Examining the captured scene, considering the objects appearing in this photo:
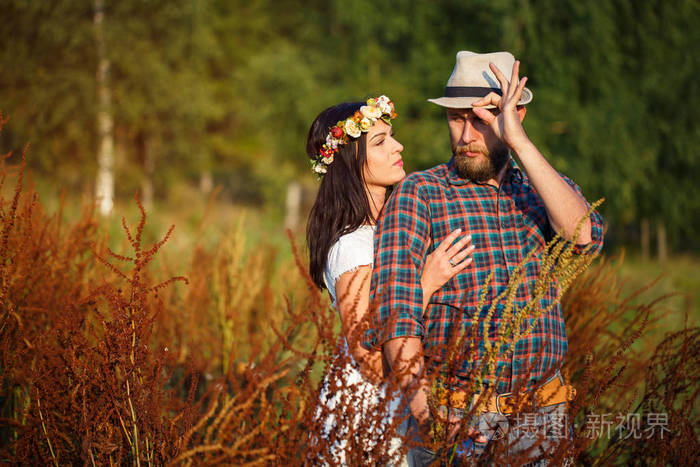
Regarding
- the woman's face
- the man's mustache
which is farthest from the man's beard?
the woman's face

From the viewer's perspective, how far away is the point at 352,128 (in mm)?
2906

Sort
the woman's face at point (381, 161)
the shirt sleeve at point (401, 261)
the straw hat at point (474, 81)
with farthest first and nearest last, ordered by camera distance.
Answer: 1. the woman's face at point (381, 161)
2. the straw hat at point (474, 81)
3. the shirt sleeve at point (401, 261)

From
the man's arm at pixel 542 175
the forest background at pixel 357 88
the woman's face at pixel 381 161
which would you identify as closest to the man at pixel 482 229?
the man's arm at pixel 542 175

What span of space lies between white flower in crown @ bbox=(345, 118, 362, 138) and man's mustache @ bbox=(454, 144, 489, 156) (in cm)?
62

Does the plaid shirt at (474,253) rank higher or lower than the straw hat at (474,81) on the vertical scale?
lower

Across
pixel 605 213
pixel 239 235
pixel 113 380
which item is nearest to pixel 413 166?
pixel 605 213

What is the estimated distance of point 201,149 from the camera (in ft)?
67.3

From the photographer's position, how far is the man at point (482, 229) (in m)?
2.13

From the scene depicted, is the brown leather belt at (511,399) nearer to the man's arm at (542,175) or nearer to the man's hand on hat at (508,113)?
the man's arm at (542,175)

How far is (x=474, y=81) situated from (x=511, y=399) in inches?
57.2

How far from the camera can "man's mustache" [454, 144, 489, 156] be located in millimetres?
2465

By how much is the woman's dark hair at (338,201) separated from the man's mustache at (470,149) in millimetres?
554

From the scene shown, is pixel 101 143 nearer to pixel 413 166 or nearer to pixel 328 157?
pixel 413 166

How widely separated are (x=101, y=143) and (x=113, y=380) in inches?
695
